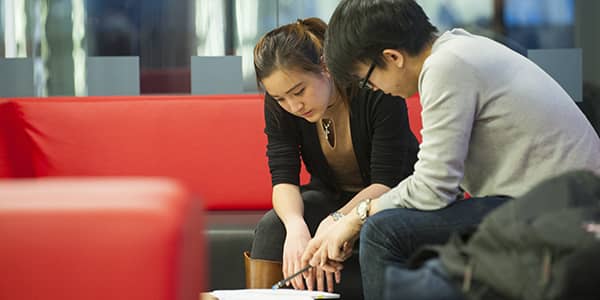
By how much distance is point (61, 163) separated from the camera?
300cm

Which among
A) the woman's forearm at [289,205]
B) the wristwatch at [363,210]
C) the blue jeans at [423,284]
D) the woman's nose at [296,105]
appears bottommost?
the woman's forearm at [289,205]

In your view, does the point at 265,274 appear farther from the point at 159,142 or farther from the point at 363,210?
the point at 159,142

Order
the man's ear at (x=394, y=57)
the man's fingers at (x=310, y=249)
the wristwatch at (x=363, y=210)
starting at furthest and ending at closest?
the man's fingers at (x=310, y=249) < the wristwatch at (x=363, y=210) < the man's ear at (x=394, y=57)

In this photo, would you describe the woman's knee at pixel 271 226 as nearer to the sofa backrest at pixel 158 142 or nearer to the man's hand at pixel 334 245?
the man's hand at pixel 334 245

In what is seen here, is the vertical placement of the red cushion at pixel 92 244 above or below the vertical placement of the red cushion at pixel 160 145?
above

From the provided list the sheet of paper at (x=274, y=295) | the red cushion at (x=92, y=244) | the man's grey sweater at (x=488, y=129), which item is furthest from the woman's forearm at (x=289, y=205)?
the red cushion at (x=92, y=244)

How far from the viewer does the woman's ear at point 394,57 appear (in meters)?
1.70

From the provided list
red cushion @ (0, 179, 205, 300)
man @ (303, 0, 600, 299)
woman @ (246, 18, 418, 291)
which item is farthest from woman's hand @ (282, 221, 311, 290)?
red cushion @ (0, 179, 205, 300)

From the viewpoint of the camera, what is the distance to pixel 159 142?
118 inches

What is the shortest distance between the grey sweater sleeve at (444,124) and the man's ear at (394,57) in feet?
0.28

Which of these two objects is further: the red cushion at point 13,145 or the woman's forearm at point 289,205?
the red cushion at point 13,145

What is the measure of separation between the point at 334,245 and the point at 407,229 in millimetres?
291

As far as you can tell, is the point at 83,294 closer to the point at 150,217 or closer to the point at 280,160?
the point at 150,217

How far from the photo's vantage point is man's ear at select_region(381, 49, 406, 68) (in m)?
1.70
